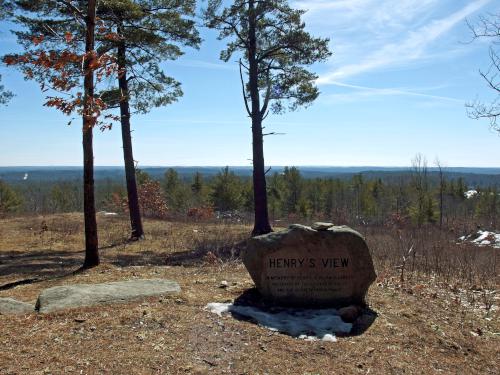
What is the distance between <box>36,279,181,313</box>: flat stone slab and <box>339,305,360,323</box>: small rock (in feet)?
8.00

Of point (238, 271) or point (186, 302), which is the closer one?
point (186, 302)

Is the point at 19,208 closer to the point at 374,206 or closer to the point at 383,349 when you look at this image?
the point at 374,206

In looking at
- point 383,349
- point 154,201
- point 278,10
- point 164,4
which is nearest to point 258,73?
point 278,10

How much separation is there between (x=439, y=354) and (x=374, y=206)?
64258mm

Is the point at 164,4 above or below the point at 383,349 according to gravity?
above

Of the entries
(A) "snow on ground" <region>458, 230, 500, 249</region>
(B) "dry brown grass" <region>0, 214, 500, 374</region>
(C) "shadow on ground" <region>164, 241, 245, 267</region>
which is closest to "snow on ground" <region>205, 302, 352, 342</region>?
(B) "dry brown grass" <region>0, 214, 500, 374</region>

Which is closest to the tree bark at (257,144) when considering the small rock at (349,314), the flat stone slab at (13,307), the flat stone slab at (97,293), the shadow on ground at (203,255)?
the shadow on ground at (203,255)

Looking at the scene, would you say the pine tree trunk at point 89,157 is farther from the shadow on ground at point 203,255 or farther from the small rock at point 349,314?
the small rock at point 349,314

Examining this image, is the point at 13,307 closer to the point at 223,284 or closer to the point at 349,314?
the point at 223,284

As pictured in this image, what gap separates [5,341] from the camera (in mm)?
4914

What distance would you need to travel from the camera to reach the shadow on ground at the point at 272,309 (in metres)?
5.99

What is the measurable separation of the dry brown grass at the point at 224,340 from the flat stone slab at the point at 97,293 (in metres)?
0.23

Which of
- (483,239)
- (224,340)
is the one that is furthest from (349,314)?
(483,239)

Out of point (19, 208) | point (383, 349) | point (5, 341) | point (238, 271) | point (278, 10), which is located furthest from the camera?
point (19, 208)
